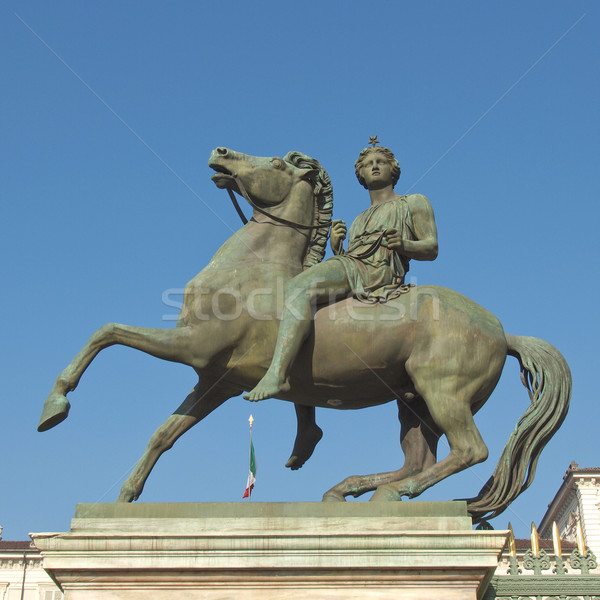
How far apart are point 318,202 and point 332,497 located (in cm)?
313

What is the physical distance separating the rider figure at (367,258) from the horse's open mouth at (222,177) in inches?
47.3

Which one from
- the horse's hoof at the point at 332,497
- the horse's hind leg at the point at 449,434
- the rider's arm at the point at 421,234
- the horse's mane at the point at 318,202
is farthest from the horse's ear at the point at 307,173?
the horse's hoof at the point at 332,497

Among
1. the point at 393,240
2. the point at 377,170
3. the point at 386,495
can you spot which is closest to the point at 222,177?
the point at 377,170

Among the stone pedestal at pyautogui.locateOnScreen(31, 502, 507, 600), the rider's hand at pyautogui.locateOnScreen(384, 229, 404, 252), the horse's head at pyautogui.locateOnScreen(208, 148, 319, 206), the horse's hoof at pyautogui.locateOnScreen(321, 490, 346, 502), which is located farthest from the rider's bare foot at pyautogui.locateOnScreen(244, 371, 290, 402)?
the horse's head at pyautogui.locateOnScreen(208, 148, 319, 206)

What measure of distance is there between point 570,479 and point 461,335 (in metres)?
43.0

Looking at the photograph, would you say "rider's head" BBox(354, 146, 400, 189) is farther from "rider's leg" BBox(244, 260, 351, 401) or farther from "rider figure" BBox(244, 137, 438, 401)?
"rider's leg" BBox(244, 260, 351, 401)

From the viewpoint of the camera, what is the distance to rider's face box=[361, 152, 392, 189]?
9.37 m

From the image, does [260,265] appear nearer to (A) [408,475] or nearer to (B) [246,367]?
(B) [246,367]

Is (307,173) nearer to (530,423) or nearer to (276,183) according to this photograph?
(276,183)

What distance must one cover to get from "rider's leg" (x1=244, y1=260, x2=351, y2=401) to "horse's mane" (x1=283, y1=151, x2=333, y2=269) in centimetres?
56

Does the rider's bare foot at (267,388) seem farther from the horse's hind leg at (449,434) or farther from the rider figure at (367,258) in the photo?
the horse's hind leg at (449,434)

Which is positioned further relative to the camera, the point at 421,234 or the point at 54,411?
the point at 421,234

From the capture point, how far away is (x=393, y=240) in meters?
8.60

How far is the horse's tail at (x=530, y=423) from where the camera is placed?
26.3 ft
